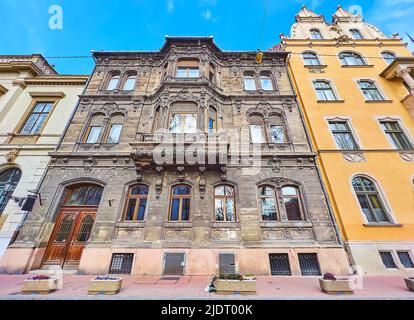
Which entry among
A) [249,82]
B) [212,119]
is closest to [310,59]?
[249,82]

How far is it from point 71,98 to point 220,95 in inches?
422

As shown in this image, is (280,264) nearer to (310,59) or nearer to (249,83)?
(249,83)

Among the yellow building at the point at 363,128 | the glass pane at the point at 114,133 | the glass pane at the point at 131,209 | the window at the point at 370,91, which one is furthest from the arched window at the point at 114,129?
the window at the point at 370,91

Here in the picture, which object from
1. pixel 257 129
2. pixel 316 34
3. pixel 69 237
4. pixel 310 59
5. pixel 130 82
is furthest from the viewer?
pixel 316 34

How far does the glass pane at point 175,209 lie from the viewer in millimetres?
→ 9250

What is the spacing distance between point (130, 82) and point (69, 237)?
→ 10.9m

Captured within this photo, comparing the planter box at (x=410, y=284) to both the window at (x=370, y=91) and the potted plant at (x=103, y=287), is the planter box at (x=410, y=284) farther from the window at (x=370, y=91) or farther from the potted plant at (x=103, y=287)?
the window at (x=370, y=91)

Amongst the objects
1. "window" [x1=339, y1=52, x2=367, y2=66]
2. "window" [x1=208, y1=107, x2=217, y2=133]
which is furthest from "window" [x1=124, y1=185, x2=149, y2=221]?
"window" [x1=339, y1=52, x2=367, y2=66]

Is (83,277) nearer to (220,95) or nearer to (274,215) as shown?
(274,215)

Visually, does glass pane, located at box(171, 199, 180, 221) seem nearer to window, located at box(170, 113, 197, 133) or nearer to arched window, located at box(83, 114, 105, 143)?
window, located at box(170, 113, 197, 133)

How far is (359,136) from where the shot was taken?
434 inches

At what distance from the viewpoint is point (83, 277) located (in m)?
7.48

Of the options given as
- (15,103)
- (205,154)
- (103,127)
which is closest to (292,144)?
(205,154)

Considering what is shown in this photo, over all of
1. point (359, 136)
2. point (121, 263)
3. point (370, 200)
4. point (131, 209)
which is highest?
point (359, 136)
